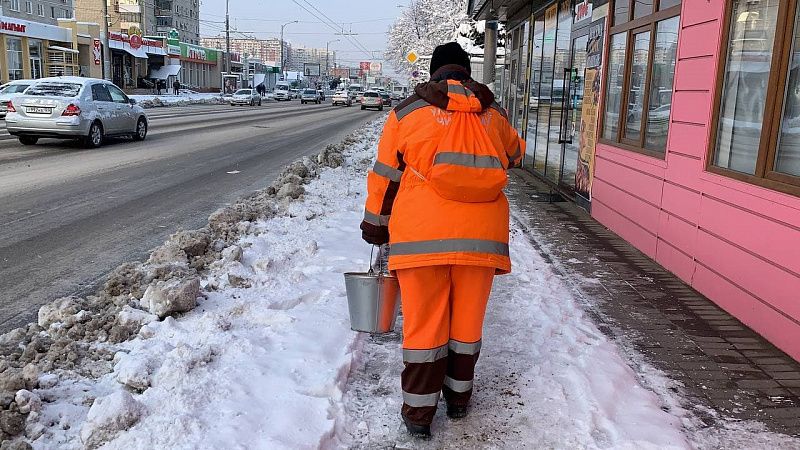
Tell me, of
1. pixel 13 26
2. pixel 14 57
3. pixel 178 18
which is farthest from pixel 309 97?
pixel 178 18

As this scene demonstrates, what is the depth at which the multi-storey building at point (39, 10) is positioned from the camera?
192 ft

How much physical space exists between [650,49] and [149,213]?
6.44m

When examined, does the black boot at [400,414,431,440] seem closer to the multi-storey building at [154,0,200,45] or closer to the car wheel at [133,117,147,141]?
the car wheel at [133,117,147,141]

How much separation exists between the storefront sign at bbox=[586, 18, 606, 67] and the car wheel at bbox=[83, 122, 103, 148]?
462 inches

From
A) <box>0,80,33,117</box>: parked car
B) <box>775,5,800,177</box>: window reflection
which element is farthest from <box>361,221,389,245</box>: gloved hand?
<box>0,80,33,117</box>: parked car

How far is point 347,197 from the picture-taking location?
9.25 m

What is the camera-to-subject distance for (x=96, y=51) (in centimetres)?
5434

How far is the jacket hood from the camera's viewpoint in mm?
3074

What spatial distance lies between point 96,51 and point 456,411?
59.0 meters

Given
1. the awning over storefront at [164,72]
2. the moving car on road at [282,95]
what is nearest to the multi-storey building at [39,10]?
the awning over storefront at [164,72]

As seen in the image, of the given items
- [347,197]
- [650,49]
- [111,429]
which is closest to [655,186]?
[650,49]

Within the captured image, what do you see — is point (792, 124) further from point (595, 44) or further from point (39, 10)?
point (39, 10)

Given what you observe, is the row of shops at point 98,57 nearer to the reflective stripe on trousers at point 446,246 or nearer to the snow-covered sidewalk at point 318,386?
the snow-covered sidewalk at point 318,386

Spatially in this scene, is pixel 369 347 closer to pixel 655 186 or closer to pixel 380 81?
pixel 655 186
